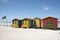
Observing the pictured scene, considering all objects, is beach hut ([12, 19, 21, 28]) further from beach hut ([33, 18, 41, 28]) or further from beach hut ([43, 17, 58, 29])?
beach hut ([43, 17, 58, 29])

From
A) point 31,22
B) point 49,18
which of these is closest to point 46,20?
point 49,18

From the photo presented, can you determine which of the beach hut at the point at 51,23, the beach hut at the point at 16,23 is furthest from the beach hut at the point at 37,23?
the beach hut at the point at 16,23

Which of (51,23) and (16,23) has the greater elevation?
(51,23)

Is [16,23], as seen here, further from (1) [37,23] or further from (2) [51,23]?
(2) [51,23]

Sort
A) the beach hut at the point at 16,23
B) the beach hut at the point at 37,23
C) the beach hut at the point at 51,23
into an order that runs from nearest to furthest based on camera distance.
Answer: the beach hut at the point at 51,23
the beach hut at the point at 37,23
the beach hut at the point at 16,23

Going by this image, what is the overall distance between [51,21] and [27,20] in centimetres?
539

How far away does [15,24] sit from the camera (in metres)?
27.3

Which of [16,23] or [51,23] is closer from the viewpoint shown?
[51,23]

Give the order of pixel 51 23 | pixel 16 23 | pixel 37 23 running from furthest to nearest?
pixel 16 23 < pixel 37 23 < pixel 51 23

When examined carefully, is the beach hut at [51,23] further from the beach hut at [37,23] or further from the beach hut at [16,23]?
the beach hut at [16,23]

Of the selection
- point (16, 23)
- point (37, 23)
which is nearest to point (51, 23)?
point (37, 23)

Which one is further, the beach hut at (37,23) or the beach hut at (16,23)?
the beach hut at (16,23)

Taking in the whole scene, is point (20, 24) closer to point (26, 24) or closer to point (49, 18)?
point (26, 24)

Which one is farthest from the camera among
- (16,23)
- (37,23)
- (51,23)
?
(16,23)
